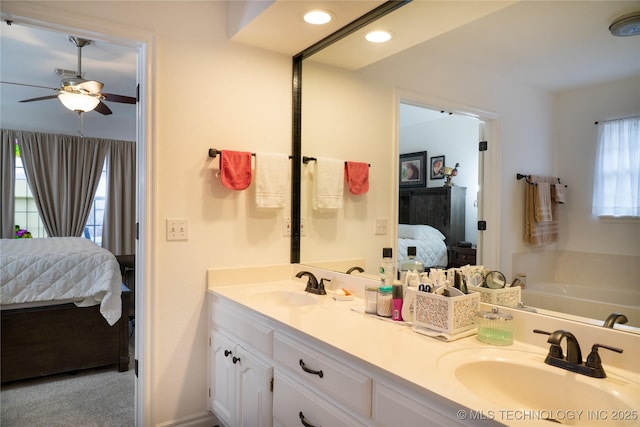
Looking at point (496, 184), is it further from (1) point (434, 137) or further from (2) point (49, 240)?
(2) point (49, 240)

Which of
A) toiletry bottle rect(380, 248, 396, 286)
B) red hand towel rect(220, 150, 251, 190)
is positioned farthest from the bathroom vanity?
red hand towel rect(220, 150, 251, 190)

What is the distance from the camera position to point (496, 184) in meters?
1.53

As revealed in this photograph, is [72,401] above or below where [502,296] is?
below

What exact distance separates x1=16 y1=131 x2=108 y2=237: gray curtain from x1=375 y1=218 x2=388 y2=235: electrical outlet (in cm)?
552

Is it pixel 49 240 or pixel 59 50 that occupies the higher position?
pixel 59 50

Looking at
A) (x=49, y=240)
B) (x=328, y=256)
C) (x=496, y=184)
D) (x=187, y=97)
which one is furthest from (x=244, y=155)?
(x=49, y=240)

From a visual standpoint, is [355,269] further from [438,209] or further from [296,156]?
[296,156]

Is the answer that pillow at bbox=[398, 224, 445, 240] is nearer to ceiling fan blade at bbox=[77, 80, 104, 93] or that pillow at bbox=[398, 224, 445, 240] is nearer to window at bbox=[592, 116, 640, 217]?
window at bbox=[592, 116, 640, 217]

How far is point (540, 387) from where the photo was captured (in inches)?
43.4

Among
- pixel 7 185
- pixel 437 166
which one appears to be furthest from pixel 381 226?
pixel 7 185

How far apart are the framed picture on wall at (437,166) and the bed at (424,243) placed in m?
0.23

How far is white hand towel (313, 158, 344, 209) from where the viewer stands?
2301 millimetres

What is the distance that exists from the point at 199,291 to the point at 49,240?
2.77 m

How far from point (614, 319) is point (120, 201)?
655cm
